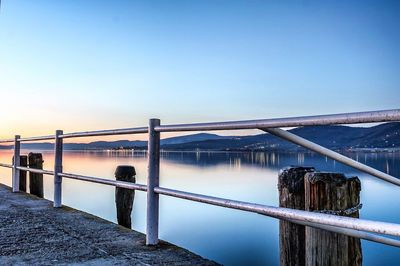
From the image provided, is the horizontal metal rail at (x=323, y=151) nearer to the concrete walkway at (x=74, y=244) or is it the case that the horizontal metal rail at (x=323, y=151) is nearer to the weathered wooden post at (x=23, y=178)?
the concrete walkway at (x=74, y=244)

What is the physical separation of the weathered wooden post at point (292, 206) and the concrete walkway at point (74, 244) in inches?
24.8

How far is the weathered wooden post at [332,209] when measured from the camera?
5.90 ft

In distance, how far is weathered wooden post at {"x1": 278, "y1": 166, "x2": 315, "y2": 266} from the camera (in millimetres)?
2119

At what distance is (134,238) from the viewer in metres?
3.38

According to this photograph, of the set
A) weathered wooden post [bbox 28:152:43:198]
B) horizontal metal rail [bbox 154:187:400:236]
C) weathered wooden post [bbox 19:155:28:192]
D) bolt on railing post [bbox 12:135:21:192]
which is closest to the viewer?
horizontal metal rail [bbox 154:187:400:236]

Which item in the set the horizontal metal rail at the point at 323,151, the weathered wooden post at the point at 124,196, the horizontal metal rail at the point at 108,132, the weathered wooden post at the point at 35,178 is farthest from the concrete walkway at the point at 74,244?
the weathered wooden post at the point at 35,178

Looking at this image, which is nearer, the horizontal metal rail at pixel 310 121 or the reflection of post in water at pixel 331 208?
the horizontal metal rail at pixel 310 121

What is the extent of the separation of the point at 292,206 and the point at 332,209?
36 centimetres

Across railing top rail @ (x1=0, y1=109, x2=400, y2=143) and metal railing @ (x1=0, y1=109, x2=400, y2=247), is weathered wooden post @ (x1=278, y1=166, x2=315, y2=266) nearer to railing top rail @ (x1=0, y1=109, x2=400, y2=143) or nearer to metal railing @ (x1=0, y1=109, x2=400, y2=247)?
metal railing @ (x1=0, y1=109, x2=400, y2=247)

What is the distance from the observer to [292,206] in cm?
213

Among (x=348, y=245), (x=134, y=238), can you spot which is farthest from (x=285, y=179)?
(x=134, y=238)

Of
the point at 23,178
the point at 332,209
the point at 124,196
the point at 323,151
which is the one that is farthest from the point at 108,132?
the point at 23,178

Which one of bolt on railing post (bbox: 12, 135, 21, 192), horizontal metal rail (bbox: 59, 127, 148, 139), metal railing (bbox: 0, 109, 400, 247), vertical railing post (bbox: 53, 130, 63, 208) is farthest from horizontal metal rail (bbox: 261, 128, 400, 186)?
bolt on railing post (bbox: 12, 135, 21, 192)

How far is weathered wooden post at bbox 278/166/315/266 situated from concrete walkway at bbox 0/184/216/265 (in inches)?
24.8
